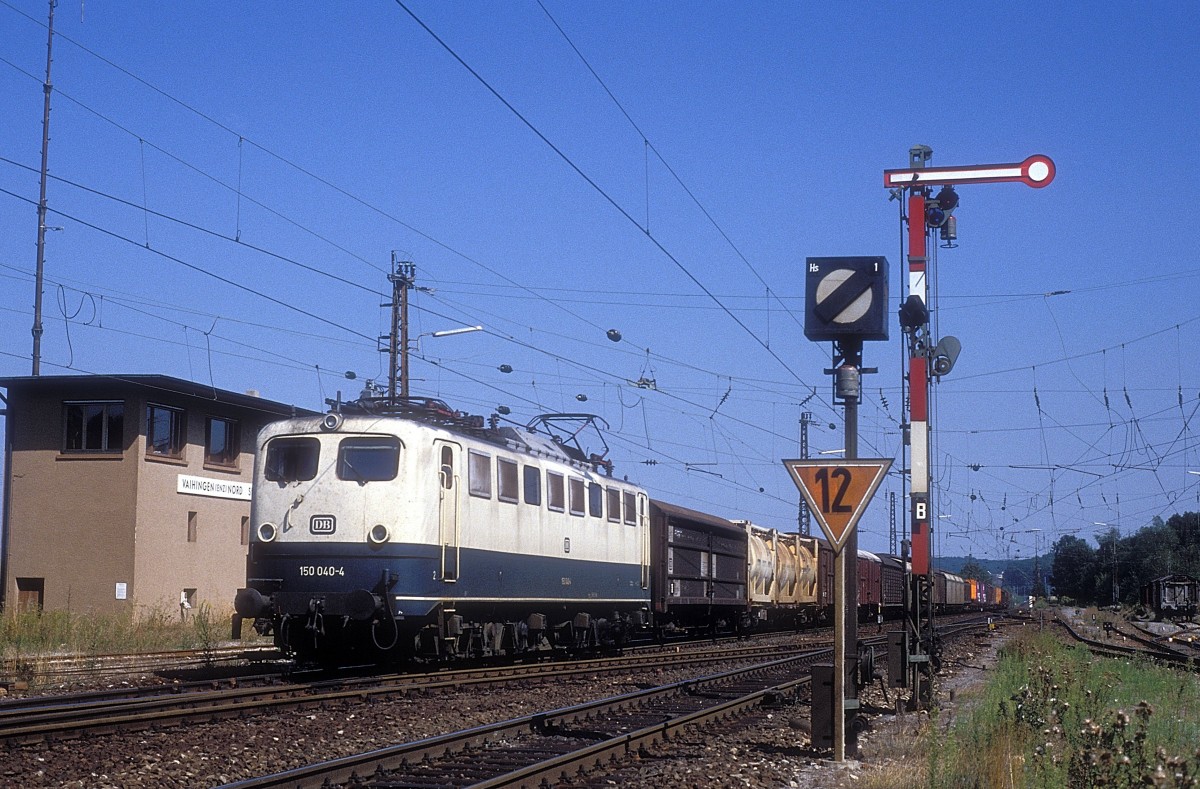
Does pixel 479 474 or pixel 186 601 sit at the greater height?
pixel 479 474

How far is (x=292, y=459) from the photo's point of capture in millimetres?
16609

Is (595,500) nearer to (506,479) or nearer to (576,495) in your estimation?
(576,495)

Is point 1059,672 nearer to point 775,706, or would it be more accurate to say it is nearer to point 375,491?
point 775,706

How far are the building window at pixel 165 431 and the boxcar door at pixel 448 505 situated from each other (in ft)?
53.9

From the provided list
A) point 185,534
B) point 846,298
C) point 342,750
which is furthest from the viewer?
point 185,534

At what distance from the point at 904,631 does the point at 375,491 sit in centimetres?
663

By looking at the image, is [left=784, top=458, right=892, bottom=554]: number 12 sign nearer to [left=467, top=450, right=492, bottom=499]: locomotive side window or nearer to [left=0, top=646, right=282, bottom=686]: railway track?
[left=467, top=450, right=492, bottom=499]: locomotive side window

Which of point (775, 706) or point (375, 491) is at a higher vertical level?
point (375, 491)

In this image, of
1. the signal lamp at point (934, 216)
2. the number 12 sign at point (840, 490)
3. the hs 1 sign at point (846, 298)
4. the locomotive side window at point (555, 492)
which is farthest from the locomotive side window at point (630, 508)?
the number 12 sign at point (840, 490)

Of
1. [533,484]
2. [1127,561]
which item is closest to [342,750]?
[533,484]

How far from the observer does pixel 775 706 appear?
14.4 metres

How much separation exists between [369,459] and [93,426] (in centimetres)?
1728

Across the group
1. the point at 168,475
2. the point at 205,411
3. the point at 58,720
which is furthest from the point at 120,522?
the point at 58,720

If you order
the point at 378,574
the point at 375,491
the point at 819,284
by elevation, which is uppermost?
the point at 819,284
